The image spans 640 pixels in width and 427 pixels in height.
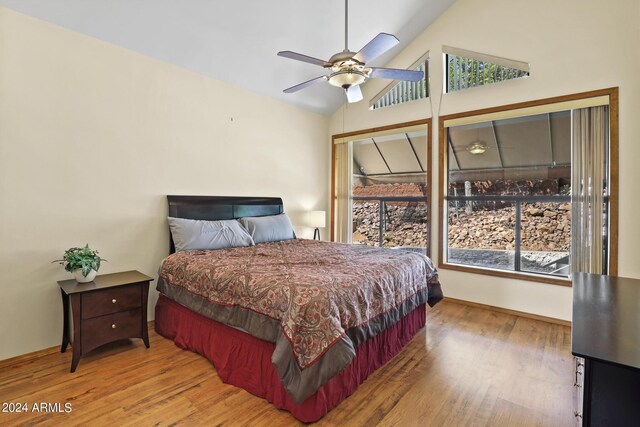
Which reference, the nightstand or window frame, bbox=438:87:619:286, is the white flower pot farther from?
window frame, bbox=438:87:619:286

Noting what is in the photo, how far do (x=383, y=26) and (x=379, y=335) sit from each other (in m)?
3.59

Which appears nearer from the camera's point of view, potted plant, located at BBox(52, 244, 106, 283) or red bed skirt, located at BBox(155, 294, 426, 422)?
red bed skirt, located at BBox(155, 294, 426, 422)

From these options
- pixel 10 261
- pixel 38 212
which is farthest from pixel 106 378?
pixel 38 212

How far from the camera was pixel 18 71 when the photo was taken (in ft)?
8.24

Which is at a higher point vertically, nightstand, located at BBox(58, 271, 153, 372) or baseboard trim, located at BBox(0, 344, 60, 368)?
nightstand, located at BBox(58, 271, 153, 372)

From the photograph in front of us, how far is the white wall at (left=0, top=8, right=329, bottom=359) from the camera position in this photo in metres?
2.50

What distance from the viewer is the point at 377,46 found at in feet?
7.33

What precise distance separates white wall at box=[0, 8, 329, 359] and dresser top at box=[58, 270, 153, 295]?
0.19 meters

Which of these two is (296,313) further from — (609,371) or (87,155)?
(87,155)

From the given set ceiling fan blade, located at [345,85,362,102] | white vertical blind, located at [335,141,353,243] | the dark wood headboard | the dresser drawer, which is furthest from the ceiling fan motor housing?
white vertical blind, located at [335,141,353,243]

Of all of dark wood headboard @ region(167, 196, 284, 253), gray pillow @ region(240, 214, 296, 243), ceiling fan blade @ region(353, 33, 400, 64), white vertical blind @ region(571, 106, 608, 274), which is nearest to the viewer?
ceiling fan blade @ region(353, 33, 400, 64)

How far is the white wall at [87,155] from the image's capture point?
98.6 inches

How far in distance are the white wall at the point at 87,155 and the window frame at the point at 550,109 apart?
8.93ft

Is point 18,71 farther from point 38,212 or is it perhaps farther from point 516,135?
point 516,135
